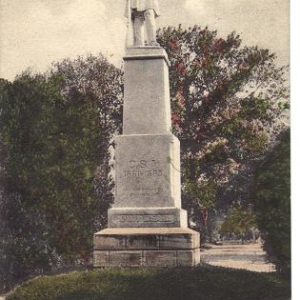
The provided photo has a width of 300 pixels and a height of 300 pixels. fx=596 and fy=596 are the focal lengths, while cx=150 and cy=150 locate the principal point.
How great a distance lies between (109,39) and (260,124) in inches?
234

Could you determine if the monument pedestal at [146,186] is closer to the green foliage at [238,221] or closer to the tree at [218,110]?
the green foliage at [238,221]

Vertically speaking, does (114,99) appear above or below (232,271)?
above

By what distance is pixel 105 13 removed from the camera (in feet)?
42.1

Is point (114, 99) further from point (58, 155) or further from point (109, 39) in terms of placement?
point (109, 39)

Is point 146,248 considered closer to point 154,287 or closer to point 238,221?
point 154,287

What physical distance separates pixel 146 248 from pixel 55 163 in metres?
7.00

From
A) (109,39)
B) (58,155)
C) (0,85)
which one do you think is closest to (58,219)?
(58,155)

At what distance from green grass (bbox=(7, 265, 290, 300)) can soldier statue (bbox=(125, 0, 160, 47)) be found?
15.0 ft

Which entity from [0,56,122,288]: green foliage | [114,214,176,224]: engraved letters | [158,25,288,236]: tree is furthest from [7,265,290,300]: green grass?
[158,25,288,236]: tree

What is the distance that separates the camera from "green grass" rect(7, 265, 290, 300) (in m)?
A: 9.05

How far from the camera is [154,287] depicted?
9.19 meters
